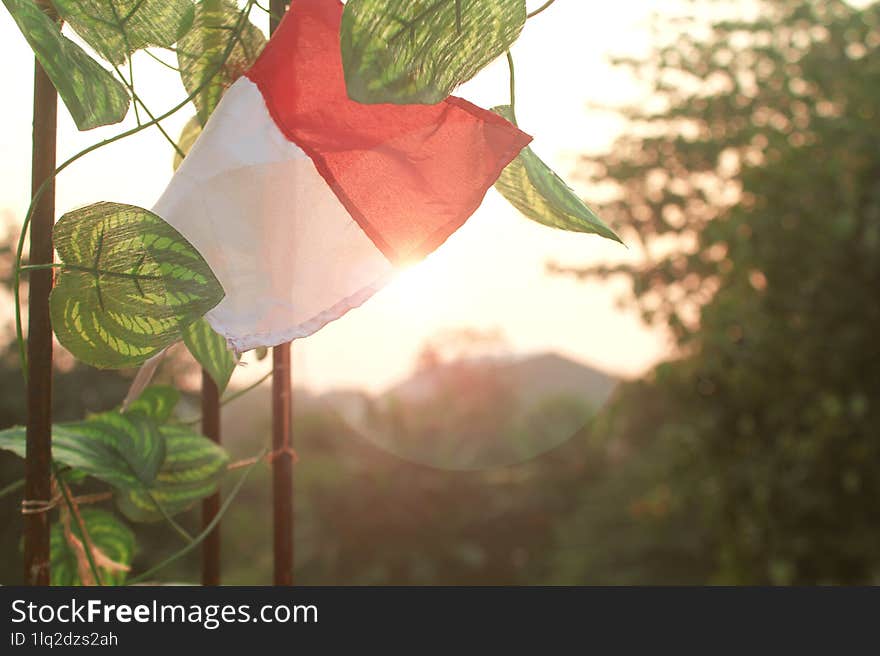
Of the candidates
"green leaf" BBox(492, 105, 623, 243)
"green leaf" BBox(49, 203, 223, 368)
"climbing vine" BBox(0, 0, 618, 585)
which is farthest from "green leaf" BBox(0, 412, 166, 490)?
"green leaf" BBox(492, 105, 623, 243)

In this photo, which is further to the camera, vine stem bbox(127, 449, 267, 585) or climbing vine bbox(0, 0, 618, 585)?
vine stem bbox(127, 449, 267, 585)

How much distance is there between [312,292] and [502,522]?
7.14 meters

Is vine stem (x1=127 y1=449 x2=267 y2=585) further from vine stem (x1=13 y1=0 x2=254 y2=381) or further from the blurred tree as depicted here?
the blurred tree

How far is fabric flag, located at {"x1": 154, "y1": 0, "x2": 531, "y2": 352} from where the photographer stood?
331mm

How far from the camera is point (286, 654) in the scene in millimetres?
373

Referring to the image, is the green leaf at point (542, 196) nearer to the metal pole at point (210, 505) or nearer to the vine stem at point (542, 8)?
the vine stem at point (542, 8)

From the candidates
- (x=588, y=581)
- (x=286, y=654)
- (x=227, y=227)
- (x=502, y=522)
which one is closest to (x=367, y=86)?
(x=227, y=227)

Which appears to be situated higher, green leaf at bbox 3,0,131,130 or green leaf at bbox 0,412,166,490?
green leaf at bbox 3,0,131,130

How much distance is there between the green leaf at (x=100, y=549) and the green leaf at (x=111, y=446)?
0.08m

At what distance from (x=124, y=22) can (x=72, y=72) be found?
32mm

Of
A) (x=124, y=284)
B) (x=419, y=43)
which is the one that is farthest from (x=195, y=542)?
(x=419, y=43)

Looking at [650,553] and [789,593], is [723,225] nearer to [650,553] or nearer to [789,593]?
[789,593]

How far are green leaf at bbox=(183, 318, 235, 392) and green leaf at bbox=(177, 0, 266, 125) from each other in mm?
92

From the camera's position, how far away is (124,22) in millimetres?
322
